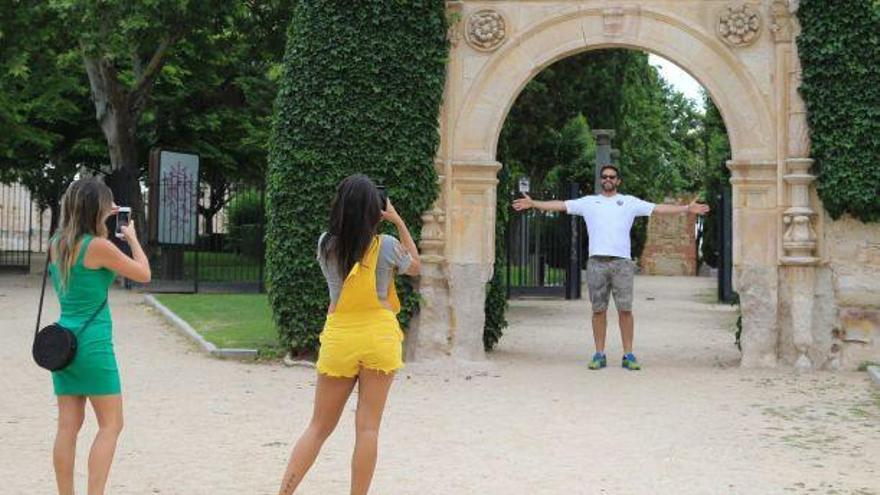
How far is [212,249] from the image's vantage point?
2523cm

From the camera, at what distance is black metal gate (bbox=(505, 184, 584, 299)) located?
20016 mm

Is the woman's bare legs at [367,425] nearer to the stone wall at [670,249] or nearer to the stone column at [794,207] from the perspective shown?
the stone column at [794,207]

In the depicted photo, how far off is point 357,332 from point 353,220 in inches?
19.7

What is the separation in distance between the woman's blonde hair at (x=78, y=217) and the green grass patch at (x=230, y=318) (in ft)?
20.5

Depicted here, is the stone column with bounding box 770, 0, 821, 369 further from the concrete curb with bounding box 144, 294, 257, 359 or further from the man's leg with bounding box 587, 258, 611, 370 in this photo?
the concrete curb with bounding box 144, 294, 257, 359

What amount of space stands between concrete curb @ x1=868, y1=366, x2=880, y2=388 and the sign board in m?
13.9

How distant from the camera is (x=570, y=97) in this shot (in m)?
20.8

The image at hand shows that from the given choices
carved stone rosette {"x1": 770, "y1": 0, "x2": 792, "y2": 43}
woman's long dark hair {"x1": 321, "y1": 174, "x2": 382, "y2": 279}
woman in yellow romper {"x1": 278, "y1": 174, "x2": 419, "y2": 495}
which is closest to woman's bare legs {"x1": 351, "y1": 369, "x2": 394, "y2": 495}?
woman in yellow romper {"x1": 278, "y1": 174, "x2": 419, "y2": 495}

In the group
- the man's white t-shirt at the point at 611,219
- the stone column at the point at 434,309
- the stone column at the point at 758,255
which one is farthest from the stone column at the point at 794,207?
the stone column at the point at 434,309

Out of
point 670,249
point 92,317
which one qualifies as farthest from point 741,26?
point 670,249

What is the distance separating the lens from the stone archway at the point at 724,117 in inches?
409

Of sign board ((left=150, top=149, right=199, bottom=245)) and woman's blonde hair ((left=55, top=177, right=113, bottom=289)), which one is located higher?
sign board ((left=150, top=149, right=199, bottom=245))

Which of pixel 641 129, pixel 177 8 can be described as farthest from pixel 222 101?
pixel 641 129

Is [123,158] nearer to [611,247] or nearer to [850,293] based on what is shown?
[611,247]
